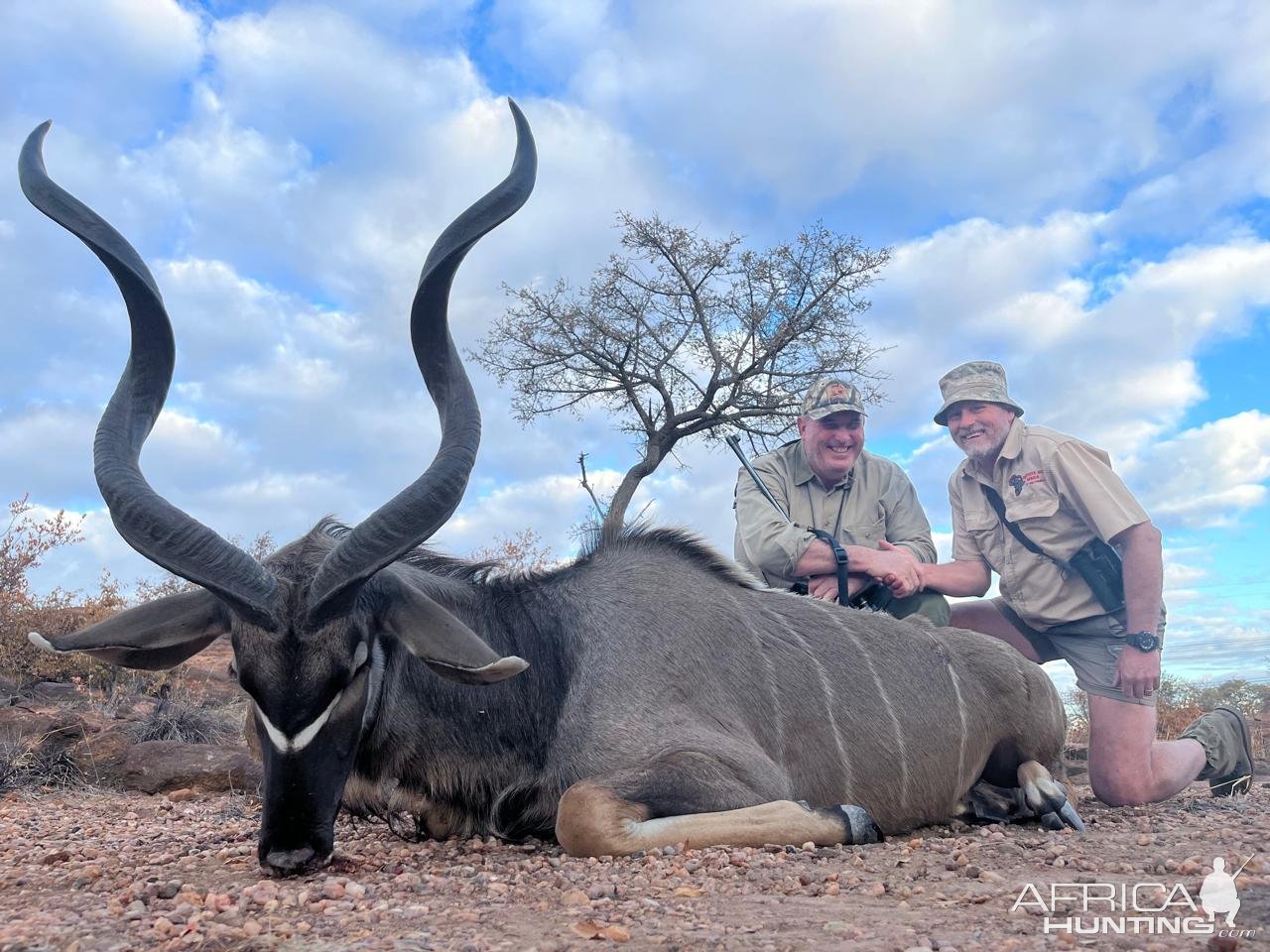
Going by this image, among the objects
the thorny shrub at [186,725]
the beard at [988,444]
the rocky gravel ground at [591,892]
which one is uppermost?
the beard at [988,444]

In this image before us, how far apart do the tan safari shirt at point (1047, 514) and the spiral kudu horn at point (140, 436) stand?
4.87m

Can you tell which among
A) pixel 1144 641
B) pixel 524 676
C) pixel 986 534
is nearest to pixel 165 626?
pixel 524 676

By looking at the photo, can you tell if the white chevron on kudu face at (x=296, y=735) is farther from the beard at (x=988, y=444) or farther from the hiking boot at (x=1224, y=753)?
the hiking boot at (x=1224, y=753)

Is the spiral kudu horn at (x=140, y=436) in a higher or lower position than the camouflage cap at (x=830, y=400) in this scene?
lower

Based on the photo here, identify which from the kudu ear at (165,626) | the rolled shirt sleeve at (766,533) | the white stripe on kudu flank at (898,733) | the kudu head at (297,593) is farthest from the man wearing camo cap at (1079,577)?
the kudu ear at (165,626)

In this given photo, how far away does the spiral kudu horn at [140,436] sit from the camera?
12.1 ft

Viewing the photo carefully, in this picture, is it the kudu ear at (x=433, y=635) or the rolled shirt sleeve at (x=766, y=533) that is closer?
→ the kudu ear at (x=433, y=635)

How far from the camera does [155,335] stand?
4.56m

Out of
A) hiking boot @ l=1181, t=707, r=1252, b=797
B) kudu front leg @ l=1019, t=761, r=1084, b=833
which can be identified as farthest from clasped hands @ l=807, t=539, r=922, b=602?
hiking boot @ l=1181, t=707, r=1252, b=797

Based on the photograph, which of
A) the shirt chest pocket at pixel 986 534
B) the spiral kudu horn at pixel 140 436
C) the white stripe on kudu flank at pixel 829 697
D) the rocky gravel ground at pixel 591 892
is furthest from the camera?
the shirt chest pocket at pixel 986 534

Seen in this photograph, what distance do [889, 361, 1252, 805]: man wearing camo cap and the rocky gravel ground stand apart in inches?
66.9

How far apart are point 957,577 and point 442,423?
4.02 metres

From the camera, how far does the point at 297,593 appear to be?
3.77 meters

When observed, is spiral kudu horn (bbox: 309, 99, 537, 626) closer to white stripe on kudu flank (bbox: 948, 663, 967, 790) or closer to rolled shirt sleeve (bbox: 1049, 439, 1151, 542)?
Result: white stripe on kudu flank (bbox: 948, 663, 967, 790)
